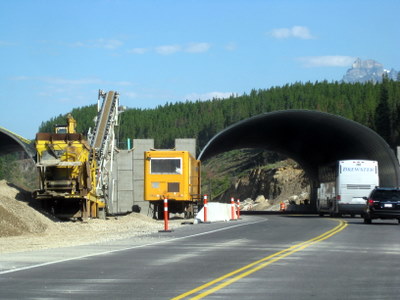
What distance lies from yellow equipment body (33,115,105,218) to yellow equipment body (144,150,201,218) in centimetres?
918

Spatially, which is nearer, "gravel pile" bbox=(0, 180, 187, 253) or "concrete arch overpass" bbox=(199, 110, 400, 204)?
"gravel pile" bbox=(0, 180, 187, 253)

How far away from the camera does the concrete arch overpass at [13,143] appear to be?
55.6m

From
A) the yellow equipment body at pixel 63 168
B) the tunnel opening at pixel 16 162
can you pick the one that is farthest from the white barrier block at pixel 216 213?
the tunnel opening at pixel 16 162

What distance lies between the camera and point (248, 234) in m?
27.8

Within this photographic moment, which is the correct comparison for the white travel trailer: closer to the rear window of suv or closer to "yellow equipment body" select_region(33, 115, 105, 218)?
the rear window of suv

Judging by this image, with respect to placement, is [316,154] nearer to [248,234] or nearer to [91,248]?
[248,234]

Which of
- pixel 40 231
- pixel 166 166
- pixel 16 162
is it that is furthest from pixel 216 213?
pixel 16 162

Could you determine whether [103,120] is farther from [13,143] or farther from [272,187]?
[272,187]

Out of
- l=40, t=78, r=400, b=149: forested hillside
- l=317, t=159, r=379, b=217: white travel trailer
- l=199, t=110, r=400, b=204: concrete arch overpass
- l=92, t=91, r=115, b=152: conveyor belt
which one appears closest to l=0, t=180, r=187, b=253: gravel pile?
l=92, t=91, r=115, b=152: conveyor belt

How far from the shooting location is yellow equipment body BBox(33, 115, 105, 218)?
35.8 metres

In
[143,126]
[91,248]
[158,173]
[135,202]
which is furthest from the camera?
[143,126]

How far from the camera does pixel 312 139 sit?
71875mm

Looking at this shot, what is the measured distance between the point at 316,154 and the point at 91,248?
192 ft

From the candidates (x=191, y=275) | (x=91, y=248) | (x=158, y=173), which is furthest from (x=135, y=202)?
(x=191, y=275)
